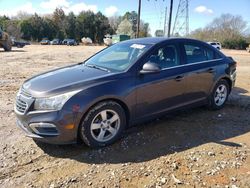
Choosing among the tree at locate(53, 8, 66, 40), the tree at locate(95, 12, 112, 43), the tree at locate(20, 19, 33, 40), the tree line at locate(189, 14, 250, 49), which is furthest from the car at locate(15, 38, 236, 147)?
the tree at locate(95, 12, 112, 43)

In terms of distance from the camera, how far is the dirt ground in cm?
348

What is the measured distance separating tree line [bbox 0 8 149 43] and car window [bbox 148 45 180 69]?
240 feet

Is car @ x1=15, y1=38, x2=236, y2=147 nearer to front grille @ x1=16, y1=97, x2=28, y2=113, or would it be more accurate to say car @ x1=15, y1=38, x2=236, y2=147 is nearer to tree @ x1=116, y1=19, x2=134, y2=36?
front grille @ x1=16, y1=97, x2=28, y2=113

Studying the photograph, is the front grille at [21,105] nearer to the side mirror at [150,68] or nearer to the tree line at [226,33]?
the side mirror at [150,68]

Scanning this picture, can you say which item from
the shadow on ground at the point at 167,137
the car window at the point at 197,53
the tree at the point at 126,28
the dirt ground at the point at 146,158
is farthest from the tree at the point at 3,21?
the dirt ground at the point at 146,158

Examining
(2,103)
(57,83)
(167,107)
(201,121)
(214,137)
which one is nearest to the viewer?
(57,83)

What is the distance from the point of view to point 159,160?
3936 mm

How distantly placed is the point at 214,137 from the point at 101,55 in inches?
99.1

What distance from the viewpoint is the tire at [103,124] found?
13.5 feet

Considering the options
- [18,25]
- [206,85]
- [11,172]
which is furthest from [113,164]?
[18,25]

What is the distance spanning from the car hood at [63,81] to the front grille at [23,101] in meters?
0.06

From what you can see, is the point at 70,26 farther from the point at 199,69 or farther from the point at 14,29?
the point at 199,69

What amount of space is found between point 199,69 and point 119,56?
154cm

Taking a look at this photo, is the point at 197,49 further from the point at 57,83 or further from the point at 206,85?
the point at 57,83
